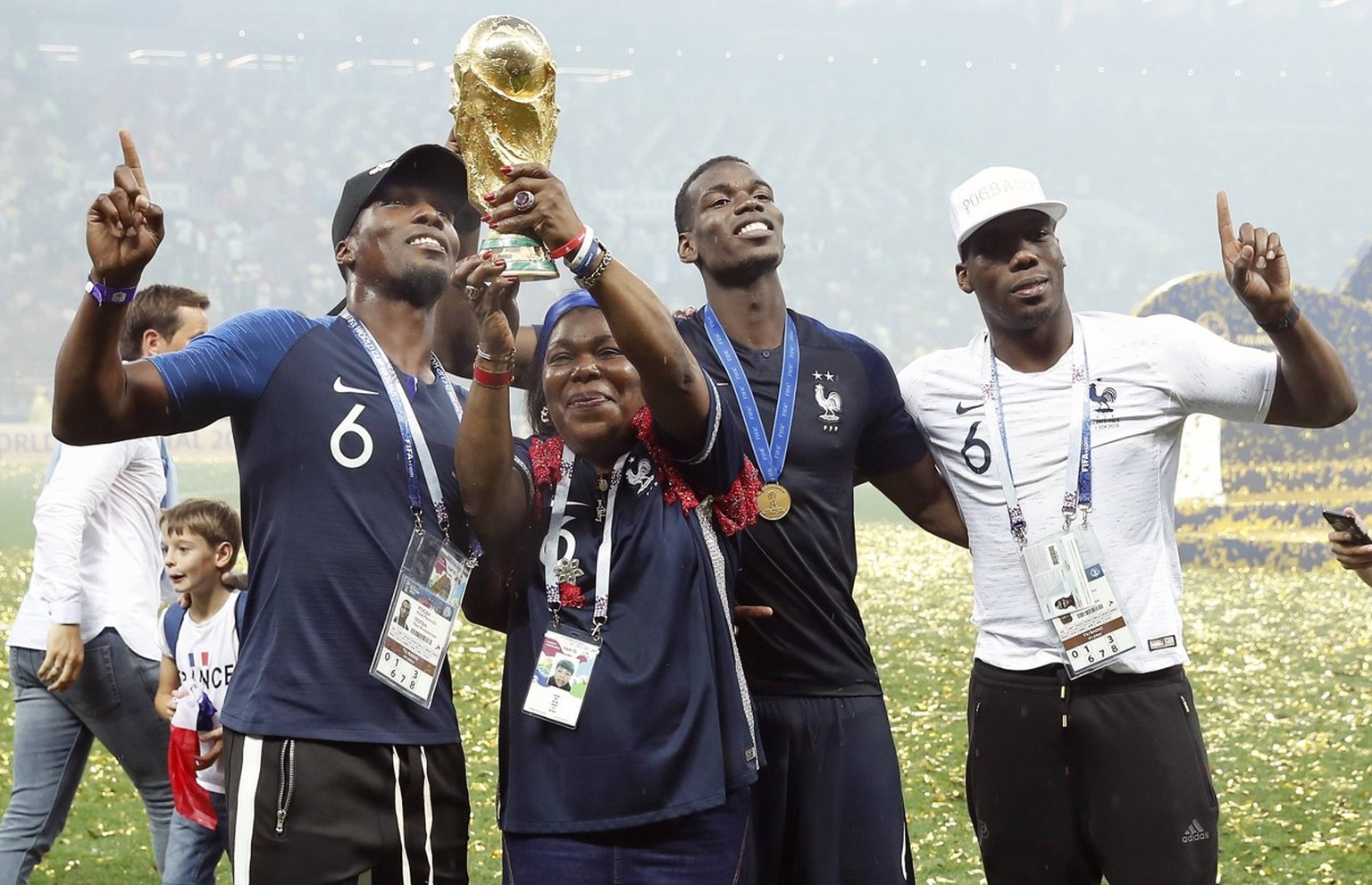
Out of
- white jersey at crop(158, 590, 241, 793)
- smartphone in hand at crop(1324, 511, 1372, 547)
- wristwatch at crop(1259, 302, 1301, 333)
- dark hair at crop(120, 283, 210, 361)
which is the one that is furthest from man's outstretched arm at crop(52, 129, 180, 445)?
smartphone in hand at crop(1324, 511, 1372, 547)

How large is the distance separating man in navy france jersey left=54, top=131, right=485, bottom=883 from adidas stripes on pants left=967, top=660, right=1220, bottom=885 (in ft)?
3.90

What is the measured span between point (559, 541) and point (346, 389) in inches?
19.4

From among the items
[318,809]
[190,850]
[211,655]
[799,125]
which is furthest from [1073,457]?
[799,125]

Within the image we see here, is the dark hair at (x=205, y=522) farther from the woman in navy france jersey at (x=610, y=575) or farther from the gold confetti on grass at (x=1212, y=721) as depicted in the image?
the gold confetti on grass at (x=1212, y=721)

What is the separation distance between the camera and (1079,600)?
3.11m

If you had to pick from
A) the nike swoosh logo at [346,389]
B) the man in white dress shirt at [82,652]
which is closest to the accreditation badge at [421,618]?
the nike swoosh logo at [346,389]

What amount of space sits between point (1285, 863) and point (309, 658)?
4861mm

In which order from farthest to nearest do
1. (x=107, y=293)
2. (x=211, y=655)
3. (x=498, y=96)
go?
(x=211, y=655), (x=498, y=96), (x=107, y=293)

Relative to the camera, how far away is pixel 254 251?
952 inches

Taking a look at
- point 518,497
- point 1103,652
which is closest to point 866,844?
point 1103,652

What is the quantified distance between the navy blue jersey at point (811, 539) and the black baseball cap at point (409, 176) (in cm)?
64

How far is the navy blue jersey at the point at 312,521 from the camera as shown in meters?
2.60

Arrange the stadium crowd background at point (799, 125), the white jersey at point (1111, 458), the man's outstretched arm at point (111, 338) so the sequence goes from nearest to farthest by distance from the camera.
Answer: the man's outstretched arm at point (111, 338) → the white jersey at point (1111, 458) → the stadium crowd background at point (799, 125)

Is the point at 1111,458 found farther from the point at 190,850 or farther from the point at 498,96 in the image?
the point at 190,850
